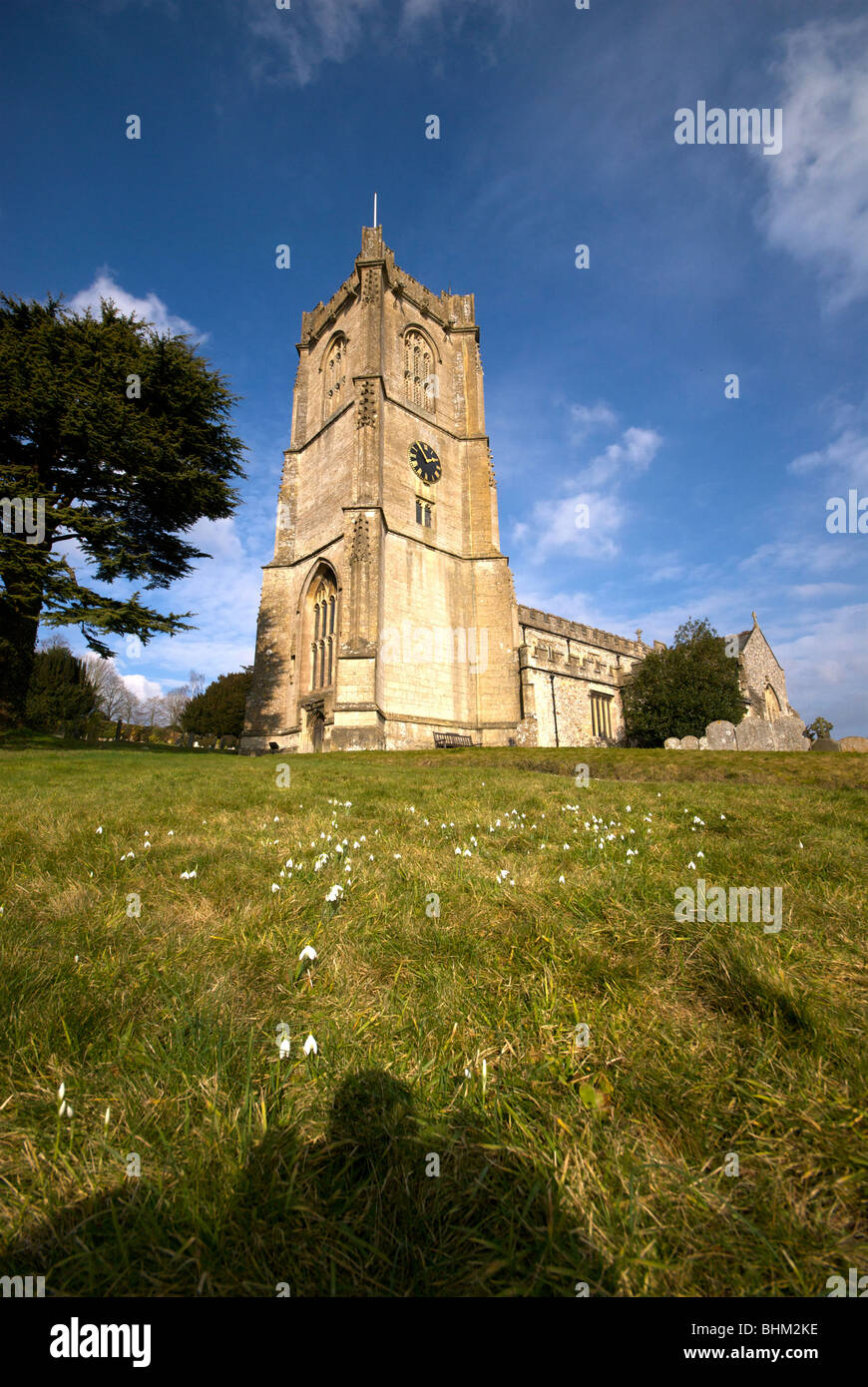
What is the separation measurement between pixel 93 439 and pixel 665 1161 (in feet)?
78.7

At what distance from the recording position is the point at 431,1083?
5.26 ft

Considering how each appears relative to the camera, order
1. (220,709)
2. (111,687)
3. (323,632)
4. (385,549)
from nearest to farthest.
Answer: (385,549)
(323,632)
(220,709)
(111,687)

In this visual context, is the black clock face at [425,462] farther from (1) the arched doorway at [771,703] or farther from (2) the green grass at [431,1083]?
(1) the arched doorway at [771,703]

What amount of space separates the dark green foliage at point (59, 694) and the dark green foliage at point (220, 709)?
1025 cm

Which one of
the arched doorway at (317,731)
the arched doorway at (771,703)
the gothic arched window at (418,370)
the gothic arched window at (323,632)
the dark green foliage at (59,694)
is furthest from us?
the arched doorway at (771,703)

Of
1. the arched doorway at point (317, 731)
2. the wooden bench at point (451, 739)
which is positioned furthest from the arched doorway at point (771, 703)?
the arched doorway at point (317, 731)

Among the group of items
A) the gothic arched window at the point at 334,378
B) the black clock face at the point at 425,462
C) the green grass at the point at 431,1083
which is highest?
the gothic arched window at the point at 334,378

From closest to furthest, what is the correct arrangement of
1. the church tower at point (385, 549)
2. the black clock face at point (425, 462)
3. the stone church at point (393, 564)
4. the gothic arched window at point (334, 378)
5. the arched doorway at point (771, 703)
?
the church tower at point (385, 549) < the stone church at point (393, 564) < the black clock face at point (425, 462) < the gothic arched window at point (334, 378) < the arched doorway at point (771, 703)

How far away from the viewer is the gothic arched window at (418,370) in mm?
30219

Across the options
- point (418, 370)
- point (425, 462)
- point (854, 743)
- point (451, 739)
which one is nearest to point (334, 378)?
point (418, 370)

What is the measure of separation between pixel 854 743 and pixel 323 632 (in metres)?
23.0

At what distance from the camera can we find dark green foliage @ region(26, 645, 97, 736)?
99.9ft

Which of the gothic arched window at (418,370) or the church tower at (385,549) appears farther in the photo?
the gothic arched window at (418,370)

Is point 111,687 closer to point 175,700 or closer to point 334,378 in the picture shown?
point 175,700
